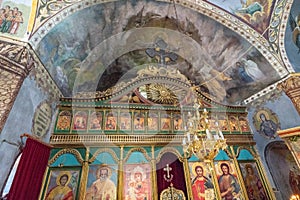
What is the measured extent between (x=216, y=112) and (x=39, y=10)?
25.6ft

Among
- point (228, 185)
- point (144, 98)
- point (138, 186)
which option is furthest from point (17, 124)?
point (228, 185)

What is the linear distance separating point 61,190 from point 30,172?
47.4 inches

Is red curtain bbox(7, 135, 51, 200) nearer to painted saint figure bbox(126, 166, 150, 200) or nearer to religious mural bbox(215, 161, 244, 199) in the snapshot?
painted saint figure bbox(126, 166, 150, 200)

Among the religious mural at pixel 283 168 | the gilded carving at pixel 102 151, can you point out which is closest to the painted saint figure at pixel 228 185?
the religious mural at pixel 283 168

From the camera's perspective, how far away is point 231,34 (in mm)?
6812

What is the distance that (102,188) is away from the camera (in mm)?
5520

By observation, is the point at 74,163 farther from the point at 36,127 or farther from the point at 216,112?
the point at 216,112

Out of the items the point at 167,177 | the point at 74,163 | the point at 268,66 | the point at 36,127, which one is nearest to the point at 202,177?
the point at 167,177

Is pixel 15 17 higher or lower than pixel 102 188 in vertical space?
higher

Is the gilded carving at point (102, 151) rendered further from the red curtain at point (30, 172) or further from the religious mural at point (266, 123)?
the religious mural at point (266, 123)

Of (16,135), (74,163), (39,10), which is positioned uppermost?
(39,10)

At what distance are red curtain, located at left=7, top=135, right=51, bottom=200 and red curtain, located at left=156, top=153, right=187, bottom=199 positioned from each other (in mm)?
3858

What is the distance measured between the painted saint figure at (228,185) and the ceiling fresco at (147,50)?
357cm

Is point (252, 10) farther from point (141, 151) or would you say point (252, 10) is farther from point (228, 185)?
point (141, 151)
